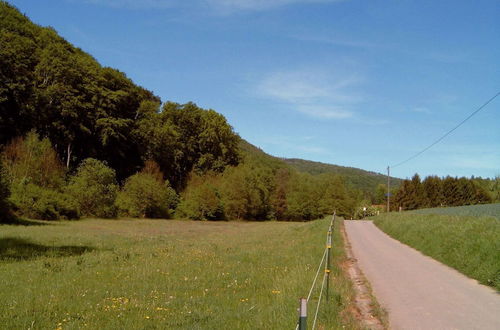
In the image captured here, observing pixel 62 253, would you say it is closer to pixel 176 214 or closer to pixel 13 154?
pixel 13 154

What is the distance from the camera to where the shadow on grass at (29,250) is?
1602cm

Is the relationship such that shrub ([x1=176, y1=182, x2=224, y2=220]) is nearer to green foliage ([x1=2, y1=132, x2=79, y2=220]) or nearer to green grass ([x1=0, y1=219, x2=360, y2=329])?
green foliage ([x1=2, y1=132, x2=79, y2=220])

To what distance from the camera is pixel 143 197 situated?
58250 millimetres

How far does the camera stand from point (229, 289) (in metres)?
10.8

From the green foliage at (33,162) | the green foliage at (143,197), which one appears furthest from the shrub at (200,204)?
the green foliage at (33,162)

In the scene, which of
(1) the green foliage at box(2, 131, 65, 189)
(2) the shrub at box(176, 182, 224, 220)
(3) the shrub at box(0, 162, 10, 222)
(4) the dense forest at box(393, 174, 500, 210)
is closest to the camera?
(3) the shrub at box(0, 162, 10, 222)

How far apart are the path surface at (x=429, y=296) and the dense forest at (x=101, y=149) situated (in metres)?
30.4

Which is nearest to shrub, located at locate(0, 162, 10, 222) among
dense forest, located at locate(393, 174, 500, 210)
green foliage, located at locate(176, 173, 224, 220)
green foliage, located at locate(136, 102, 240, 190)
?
green foliage, located at locate(136, 102, 240, 190)

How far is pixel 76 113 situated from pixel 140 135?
12269mm

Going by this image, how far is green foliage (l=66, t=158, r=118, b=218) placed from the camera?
158ft

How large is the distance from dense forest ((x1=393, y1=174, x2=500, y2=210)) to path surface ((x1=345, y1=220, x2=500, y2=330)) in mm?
100362

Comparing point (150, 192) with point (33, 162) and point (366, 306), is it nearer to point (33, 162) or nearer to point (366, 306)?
point (33, 162)

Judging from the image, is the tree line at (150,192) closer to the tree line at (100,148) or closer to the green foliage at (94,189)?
the green foliage at (94,189)

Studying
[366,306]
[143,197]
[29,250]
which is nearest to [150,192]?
[143,197]
